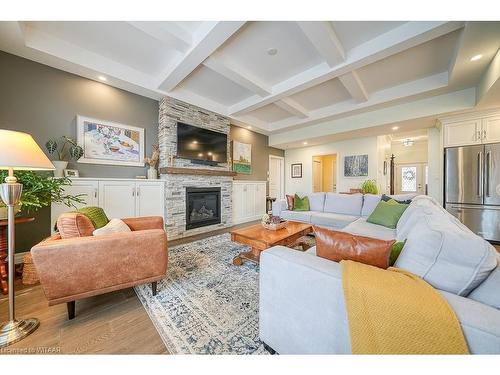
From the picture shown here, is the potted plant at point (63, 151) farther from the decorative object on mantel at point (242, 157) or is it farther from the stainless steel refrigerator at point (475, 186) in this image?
the stainless steel refrigerator at point (475, 186)

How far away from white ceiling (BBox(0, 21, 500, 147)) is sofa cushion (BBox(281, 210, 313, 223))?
7.40 ft

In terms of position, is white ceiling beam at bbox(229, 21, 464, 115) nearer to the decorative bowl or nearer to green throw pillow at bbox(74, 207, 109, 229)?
the decorative bowl

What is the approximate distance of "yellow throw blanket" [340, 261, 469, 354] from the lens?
2.05 feet

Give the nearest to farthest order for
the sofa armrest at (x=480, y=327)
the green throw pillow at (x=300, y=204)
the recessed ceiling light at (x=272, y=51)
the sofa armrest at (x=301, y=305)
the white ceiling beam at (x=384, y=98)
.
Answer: the sofa armrest at (x=480, y=327)
the sofa armrest at (x=301, y=305)
the recessed ceiling light at (x=272, y=51)
the white ceiling beam at (x=384, y=98)
the green throw pillow at (x=300, y=204)

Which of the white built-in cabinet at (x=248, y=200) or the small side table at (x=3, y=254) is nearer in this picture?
the small side table at (x=3, y=254)

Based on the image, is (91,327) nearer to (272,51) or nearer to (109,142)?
(109,142)

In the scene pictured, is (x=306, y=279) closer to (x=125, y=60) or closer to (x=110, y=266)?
(x=110, y=266)

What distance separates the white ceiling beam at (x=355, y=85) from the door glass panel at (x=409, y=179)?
555 centimetres

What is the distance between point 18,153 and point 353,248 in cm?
212

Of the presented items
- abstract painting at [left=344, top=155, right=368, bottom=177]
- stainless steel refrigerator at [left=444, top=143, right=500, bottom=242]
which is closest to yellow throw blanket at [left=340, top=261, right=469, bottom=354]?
stainless steel refrigerator at [left=444, top=143, right=500, bottom=242]

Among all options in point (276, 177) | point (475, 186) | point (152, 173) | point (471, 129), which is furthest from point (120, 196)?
point (471, 129)

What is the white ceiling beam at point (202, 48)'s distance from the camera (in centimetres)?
197

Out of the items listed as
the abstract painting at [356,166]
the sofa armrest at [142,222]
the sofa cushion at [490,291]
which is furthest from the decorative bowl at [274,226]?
the abstract painting at [356,166]
